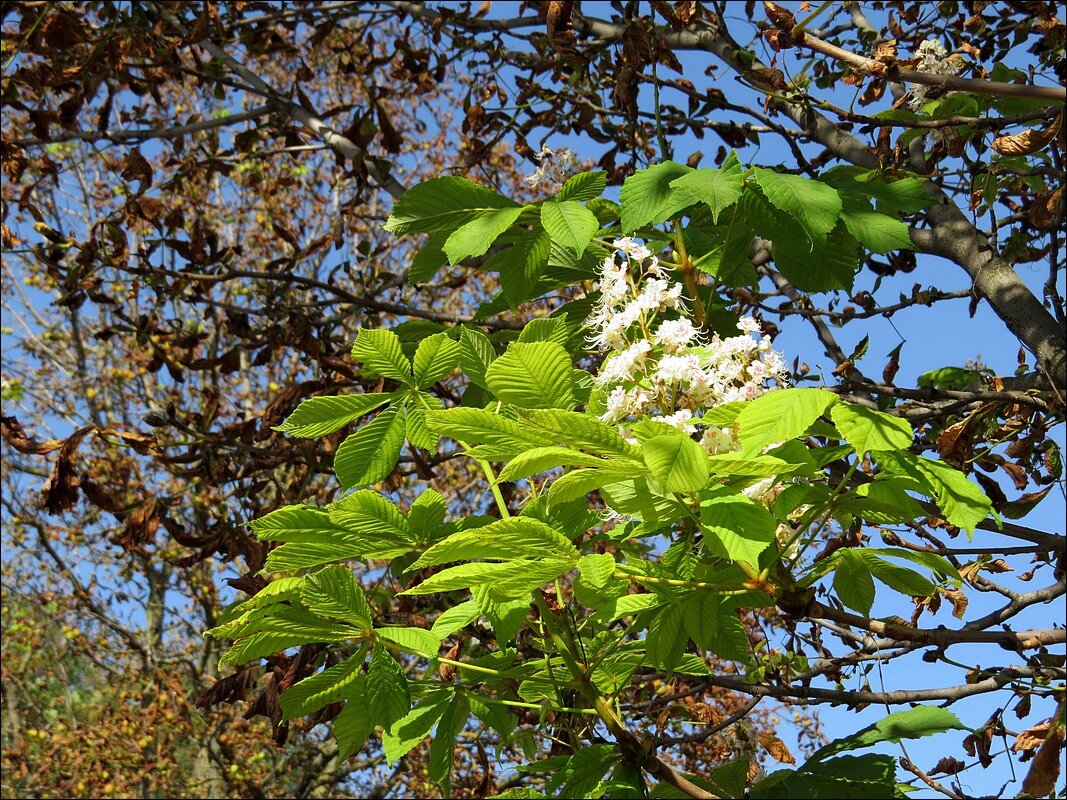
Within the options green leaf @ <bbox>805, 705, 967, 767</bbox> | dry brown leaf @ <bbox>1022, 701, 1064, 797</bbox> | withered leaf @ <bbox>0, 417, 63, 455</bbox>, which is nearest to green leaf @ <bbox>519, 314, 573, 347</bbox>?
green leaf @ <bbox>805, 705, 967, 767</bbox>

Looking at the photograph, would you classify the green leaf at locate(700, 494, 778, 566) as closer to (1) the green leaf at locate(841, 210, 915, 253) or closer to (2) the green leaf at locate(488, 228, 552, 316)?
(1) the green leaf at locate(841, 210, 915, 253)

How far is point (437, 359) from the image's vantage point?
1.84 metres

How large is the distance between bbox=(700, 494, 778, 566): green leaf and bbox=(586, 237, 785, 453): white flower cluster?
8.4 inches

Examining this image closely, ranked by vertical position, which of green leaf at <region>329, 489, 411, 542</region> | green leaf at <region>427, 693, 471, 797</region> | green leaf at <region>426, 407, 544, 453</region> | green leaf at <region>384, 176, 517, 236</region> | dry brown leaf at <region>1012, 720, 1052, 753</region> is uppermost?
green leaf at <region>384, 176, 517, 236</region>

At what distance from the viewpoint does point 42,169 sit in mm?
4676

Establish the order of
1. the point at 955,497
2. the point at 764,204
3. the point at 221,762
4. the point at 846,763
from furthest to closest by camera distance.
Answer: the point at 221,762 < the point at 764,204 < the point at 846,763 < the point at 955,497

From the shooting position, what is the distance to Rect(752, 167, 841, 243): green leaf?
1633mm

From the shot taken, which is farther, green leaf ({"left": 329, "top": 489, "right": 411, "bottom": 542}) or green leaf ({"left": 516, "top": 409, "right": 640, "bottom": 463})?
green leaf ({"left": 329, "top": 489, "right": 411, "bottom": 542})

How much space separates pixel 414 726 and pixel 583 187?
112 centimetres

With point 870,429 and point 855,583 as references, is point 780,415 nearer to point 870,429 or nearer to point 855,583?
point 870,429

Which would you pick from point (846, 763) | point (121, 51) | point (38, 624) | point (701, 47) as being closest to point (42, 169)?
point (121, 51)

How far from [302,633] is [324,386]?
7.15 ft

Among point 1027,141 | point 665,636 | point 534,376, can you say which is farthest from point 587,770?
point 1027,141

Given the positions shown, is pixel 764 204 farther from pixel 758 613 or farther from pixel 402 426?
pixel 758 613
